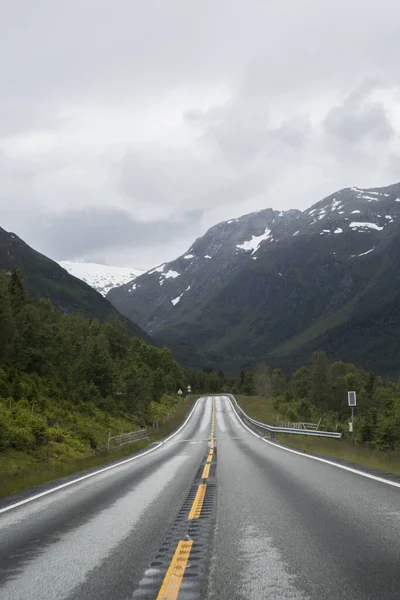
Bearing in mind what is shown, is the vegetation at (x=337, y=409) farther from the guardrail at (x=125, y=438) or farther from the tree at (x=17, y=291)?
the tree at (x=17, y=291)

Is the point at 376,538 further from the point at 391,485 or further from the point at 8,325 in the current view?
the point at 8,325

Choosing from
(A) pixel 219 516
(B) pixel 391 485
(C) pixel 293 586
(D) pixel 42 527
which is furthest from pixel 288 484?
(C) pixel 293 586

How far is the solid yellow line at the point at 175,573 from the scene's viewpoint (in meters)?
5.06

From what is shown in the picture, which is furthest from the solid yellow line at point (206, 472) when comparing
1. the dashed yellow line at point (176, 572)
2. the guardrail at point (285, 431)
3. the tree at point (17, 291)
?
the tree at point (17, 291)

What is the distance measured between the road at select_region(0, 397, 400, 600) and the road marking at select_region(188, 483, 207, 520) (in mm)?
24

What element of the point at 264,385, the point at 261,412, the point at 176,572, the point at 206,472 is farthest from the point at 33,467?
the point at 264,385

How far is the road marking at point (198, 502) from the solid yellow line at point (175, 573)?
6.78 ft

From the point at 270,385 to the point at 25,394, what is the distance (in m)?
116

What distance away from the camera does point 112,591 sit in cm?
529

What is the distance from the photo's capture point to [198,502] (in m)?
10.6

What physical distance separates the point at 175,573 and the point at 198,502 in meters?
5.02

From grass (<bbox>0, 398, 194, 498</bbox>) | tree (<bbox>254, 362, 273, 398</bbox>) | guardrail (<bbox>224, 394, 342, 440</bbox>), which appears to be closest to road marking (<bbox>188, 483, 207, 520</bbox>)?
grass (<bbox>0, 398, 194, 498</bbox>)

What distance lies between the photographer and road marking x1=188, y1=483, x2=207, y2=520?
9.22 m

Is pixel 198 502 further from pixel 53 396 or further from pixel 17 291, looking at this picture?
pixel 17 291
